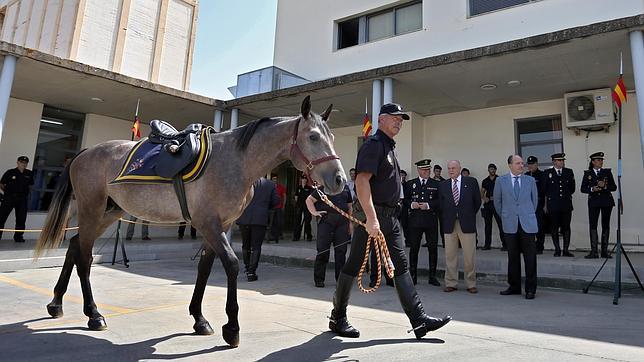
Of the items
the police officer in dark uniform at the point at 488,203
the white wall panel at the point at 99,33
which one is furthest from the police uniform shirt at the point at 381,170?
the white wall panel at the point at 99,33

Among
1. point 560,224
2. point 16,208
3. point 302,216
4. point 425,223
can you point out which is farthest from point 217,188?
point 302,216

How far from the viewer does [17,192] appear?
8.69 m

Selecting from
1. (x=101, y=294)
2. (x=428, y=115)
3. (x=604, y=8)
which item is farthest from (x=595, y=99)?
(x=101, y=294)

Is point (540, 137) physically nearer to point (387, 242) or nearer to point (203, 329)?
point (387, 242)

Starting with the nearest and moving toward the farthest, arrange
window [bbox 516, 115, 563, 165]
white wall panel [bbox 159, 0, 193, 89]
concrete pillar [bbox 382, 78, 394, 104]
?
concrete pillar [bbox 382, 78, 394, 104] < window [bbox 516, 115, 563, 165] < white wall panel [bbox 159, 0, 193, 89]

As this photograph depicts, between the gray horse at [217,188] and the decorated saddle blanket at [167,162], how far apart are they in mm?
66

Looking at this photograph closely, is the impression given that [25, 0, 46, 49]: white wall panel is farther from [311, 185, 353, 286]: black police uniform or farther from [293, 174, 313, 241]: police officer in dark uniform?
[311, 185, 353, 286]: black police uniform

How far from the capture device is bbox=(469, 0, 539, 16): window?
947 centimetres

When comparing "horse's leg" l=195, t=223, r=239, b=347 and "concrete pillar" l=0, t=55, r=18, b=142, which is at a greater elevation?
"concrete pillar" l=0, t=55, r=18, b=142

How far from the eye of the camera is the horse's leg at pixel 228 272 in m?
2.79

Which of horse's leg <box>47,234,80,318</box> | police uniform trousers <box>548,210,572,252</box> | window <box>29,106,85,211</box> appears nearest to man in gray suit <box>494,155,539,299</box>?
police uniform trousers <box>548,210,572,252</box>

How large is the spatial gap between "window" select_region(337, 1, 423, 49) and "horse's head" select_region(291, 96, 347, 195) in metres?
9.39

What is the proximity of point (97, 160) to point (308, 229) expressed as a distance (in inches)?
326

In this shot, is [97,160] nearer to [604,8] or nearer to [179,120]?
[179,120]
